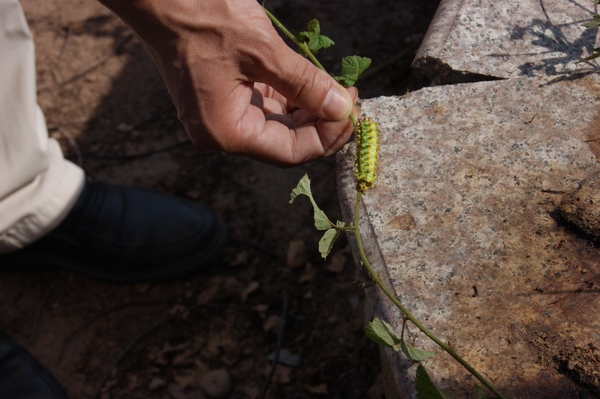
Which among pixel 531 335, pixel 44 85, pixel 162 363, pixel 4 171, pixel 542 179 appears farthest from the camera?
pixel 44 85

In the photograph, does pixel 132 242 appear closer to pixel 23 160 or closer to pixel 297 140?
pixel 23 160

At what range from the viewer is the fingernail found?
5.64ft

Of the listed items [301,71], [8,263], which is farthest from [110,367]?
[301,71]

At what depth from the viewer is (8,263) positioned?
2.99 metres

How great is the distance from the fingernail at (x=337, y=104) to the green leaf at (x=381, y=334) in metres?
0.72

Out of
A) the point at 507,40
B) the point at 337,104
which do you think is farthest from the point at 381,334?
the point at 507,40

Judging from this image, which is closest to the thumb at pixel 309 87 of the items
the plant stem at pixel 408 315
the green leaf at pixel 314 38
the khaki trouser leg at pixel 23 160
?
the green leaf at pixel 314 38

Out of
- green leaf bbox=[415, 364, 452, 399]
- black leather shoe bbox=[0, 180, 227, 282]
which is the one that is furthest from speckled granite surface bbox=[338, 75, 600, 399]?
black leather shoe bbox=[0, 180, 227, 282]

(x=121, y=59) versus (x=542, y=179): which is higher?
(x=542, y=179)

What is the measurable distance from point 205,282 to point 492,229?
1.86 m

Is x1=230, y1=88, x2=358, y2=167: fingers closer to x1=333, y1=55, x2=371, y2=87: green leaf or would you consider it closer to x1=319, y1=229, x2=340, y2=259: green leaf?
x1=333, y1=55, x2=371, y2=87: green leaf

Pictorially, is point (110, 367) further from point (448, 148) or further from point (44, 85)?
point (44, 85)

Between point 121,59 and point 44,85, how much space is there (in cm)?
60

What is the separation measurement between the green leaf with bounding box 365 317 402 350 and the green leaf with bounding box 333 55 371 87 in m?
0.85
